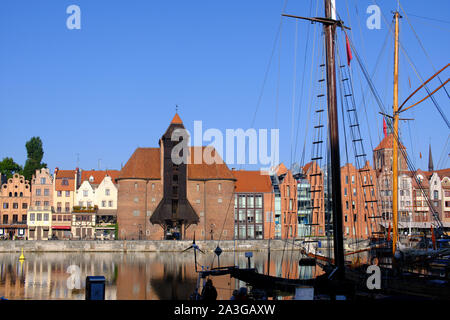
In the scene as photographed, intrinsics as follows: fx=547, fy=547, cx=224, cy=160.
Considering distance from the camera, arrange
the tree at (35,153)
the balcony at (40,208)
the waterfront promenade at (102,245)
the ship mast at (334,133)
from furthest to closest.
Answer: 1. the tree at (35,153)
2. the balcony at (40,208)
3. the waterfront promenade at (102,245)
4. the ship mast at (334,133)

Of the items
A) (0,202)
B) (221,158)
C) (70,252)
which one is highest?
(221,158)

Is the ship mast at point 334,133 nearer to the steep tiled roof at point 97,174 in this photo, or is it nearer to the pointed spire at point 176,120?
the pointed spire at point 176,120

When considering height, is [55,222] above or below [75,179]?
below

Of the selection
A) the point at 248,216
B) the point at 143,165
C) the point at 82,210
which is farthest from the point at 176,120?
the point at 82,210

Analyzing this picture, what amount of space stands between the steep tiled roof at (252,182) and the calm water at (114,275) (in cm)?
2855

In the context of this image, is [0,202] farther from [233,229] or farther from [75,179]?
[233,229]

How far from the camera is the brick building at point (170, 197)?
4235 inches

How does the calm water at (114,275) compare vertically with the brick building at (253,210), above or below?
below

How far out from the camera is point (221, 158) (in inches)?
4660

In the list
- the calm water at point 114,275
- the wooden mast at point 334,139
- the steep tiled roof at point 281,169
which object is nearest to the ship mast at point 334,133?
the wooden mast at point 334,139

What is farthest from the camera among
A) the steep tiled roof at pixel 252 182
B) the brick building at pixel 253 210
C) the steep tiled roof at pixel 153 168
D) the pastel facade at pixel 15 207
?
the steep tiled roof at pixel 252 182
